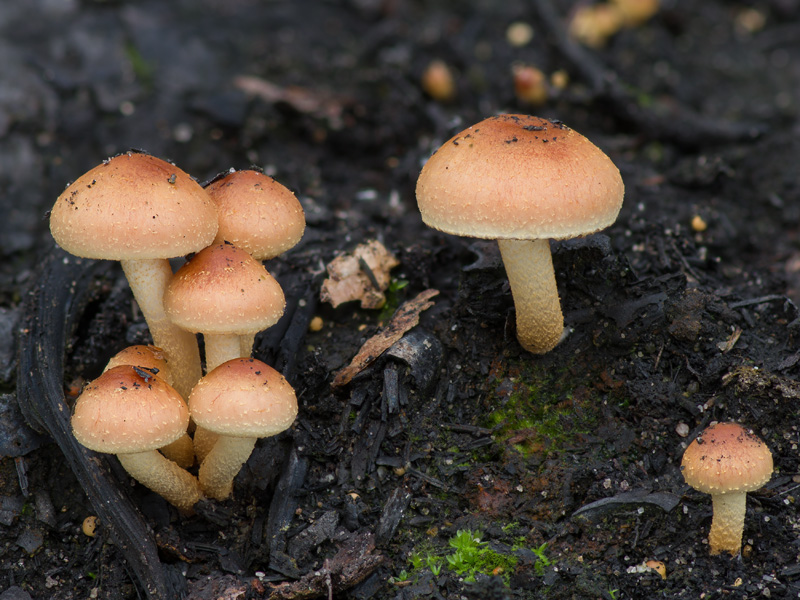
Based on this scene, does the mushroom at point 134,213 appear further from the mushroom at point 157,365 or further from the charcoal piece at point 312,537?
the charcoal piece at point 312,537

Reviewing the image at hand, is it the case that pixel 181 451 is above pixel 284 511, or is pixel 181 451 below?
above

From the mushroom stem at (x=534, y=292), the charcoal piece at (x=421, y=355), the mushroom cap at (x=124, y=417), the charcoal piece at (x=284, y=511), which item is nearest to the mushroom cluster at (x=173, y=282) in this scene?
the mushroom cap at (x=124, y=417)

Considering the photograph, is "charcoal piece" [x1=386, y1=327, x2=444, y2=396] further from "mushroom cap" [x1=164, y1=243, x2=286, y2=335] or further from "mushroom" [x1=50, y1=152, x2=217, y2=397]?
"mushroom" [x1=50, y1=152, x2=217, y2=397]

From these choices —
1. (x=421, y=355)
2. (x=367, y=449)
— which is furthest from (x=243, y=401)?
(x=421, y=355)

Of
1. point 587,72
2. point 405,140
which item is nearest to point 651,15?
point 587,72

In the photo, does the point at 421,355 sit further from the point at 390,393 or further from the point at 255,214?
the point at 255,214
